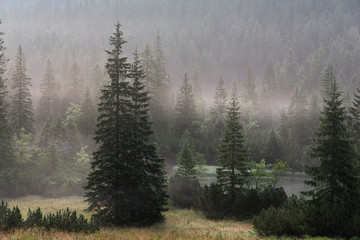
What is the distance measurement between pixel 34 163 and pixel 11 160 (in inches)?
193

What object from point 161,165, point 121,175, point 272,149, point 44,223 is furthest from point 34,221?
point 272,149

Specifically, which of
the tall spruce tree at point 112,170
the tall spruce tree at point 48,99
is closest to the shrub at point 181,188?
the tall spruce tree at point 112,170

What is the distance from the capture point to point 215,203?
2855 cm

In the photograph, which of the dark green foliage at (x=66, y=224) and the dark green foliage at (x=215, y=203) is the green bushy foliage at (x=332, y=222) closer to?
the dark green foliage at (x=66, y=224)

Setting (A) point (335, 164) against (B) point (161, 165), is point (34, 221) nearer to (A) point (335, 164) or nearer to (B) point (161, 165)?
(B) point (161, 165)

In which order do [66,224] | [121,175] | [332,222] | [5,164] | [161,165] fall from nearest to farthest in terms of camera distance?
[66,224], [332,222], [121,175], [161,165], [5,164]

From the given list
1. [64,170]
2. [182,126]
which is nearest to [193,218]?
[64,170]

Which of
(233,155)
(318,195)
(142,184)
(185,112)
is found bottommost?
(318,195)

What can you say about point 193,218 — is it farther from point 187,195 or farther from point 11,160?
point 11,160

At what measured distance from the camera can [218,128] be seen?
6806 centimetres

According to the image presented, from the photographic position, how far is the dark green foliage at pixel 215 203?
28016 millimetres

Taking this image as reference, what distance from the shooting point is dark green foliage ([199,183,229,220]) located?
28.0m

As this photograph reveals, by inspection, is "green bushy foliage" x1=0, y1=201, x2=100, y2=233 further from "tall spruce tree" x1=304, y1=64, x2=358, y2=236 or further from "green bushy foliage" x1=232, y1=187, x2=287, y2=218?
"green bushy foliage" x1=232, y1=187, x2=287, y2=218

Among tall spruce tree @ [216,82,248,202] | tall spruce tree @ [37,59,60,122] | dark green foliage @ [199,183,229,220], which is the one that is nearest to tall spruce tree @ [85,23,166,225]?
dark green foliage @ [199,183,229,220]
